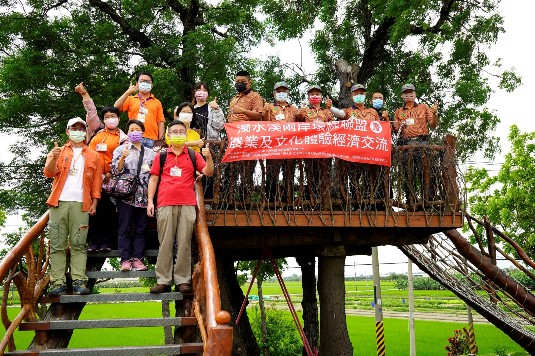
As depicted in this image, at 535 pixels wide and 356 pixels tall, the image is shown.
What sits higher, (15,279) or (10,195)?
(10,195)

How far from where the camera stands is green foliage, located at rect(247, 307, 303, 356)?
1510 centimetres

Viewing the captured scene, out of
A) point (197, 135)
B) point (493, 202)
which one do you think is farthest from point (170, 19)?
point (493, 202)

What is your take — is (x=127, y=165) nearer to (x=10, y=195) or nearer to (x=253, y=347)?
(x=253, y=347)

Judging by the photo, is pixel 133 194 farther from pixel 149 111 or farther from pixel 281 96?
pixel 281 96

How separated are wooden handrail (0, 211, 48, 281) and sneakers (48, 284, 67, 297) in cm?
47

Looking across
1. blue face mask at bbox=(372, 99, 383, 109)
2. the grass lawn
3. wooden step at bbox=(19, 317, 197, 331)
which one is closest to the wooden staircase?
wooden step at bbox=(19, 317, 197, 331)

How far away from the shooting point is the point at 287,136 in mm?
6523

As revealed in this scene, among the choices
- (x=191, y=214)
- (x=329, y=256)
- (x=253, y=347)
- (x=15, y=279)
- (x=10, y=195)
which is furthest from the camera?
(x=10, y=195)

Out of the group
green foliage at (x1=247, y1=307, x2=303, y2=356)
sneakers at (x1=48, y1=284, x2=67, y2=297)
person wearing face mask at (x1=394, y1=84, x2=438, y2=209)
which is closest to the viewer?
sneakers at (x1=48, y1=284, x2=67, y2=297)

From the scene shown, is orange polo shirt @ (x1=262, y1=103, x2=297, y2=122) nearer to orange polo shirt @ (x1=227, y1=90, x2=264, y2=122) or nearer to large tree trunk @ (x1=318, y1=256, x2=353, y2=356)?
orange polo shirt @ (x1=227, y1=90, x2=264, y2=122)

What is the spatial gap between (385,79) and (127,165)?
9.10 metres

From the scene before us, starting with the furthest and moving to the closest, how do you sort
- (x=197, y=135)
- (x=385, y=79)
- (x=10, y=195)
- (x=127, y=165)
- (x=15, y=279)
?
(x=385, y=79), (x=10, y=195), (x=197, y=135), (x=127, y=165), (x=15, y=279)

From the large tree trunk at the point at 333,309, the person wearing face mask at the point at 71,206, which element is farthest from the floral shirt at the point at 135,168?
the large tree trunk at the point at 333,309

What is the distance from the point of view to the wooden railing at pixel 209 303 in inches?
126
